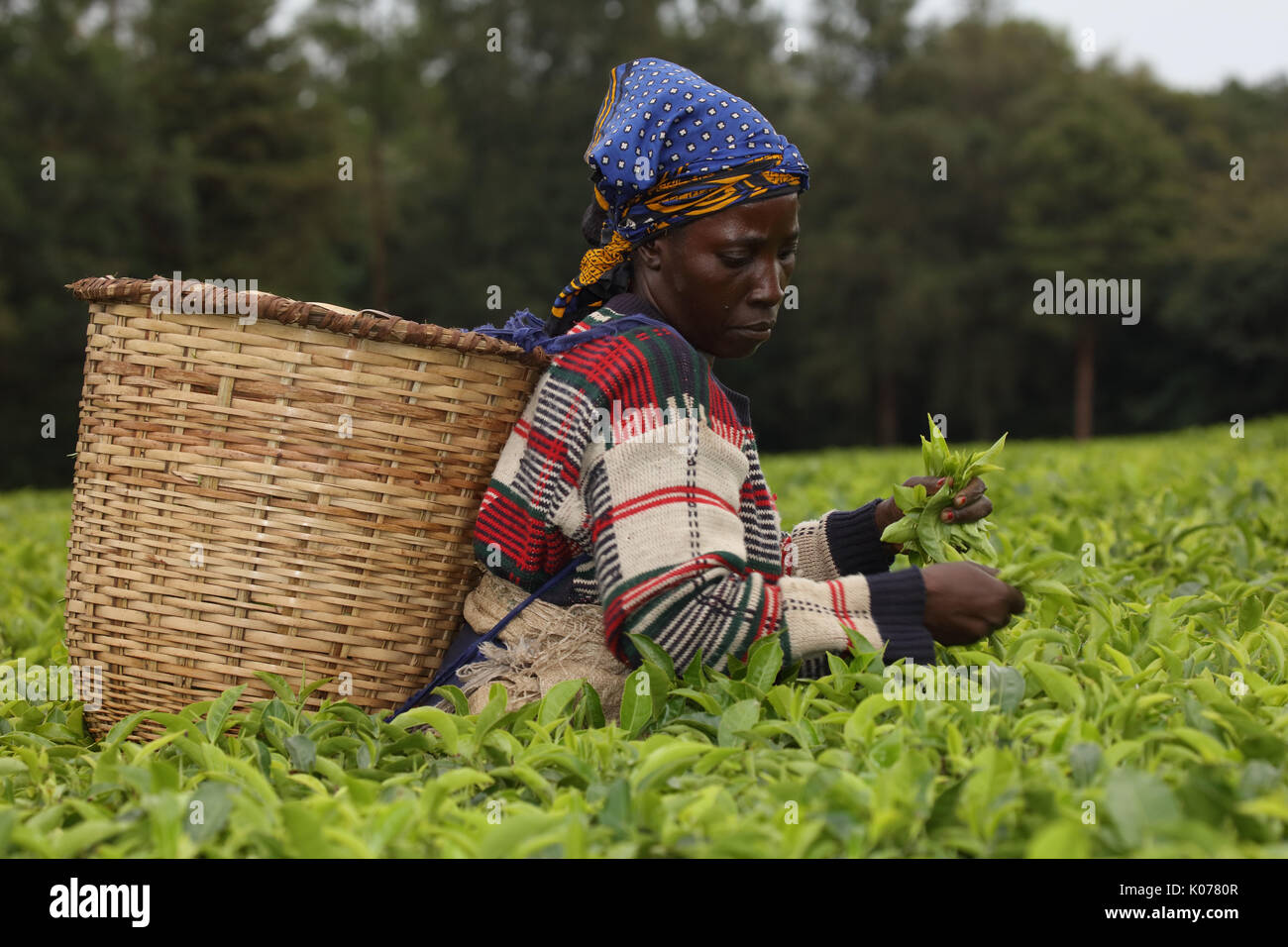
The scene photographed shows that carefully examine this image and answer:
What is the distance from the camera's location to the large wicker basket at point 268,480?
7.11ft

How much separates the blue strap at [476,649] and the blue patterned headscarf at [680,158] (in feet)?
1.39

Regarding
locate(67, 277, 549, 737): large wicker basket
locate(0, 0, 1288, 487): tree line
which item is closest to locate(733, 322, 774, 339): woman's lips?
locate(67, 277, 549, 737): large wicker basket

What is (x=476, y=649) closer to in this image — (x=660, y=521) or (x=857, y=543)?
(x=660, y=521)

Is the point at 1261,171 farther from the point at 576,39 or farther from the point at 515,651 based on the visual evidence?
the point at 515,651

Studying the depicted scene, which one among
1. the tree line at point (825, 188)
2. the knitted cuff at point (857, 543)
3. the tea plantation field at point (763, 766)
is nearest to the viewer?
the tea plantation field at point (763, 766)

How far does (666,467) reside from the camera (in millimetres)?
2027

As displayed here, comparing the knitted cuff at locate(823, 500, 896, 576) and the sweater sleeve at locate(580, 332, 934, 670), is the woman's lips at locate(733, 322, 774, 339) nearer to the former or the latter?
the sweater sleeve at locate(580, 332, 934, 670)

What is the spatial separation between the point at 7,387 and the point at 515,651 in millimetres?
20192

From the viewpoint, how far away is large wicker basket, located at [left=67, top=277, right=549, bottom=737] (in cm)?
217

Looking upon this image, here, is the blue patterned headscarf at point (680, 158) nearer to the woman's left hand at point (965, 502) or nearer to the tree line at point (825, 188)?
the woman's left hand at point (965, 502)

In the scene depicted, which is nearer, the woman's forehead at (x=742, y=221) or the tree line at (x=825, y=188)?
the woman's forehead at (x=742, y=221)

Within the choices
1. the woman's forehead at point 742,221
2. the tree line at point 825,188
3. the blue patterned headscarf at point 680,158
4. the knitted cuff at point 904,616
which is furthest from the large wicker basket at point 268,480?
the tree line at point 825,188

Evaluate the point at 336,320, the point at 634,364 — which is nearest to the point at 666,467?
the point at 634,364
